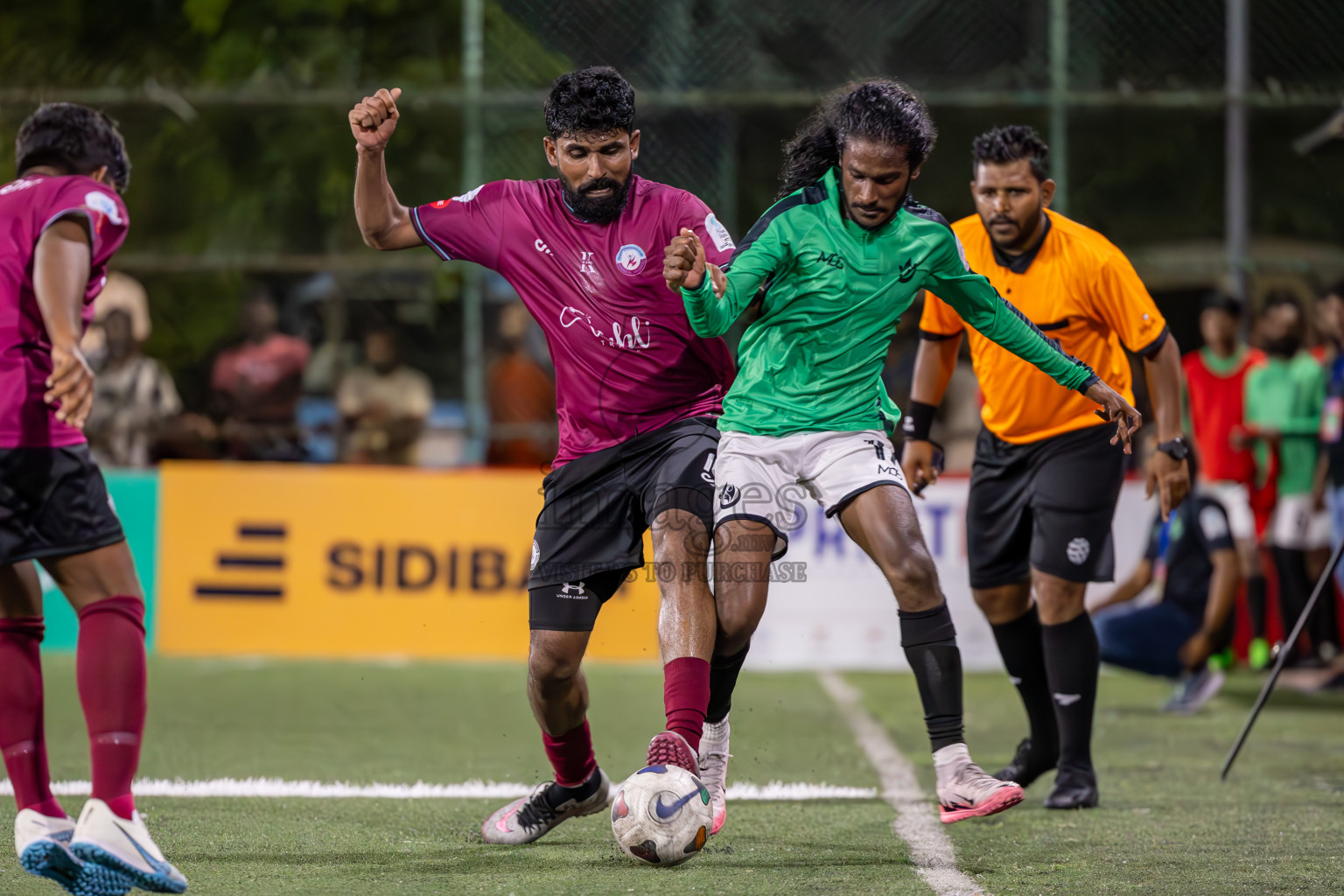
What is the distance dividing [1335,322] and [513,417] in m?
5.32

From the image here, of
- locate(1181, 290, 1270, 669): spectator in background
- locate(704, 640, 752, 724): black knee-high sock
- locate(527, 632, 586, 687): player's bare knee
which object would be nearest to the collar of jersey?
locate(704, 640, 752, 724): black knee-high sock

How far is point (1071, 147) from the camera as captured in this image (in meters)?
11.3

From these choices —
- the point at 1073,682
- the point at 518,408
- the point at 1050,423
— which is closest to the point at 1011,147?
the point at 1050,423

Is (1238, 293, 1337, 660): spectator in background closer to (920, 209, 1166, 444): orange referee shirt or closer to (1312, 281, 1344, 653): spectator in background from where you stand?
(1312, 281, 1344, 653): spectator in background

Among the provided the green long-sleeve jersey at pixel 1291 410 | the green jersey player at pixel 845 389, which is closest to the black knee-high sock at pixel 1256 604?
the green long-sleeve jersey at pixel 1291 410

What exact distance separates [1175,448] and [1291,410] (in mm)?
4984

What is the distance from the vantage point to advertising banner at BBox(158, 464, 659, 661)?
9953 millimetres

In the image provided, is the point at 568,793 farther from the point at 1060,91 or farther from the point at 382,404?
the point at 1060,91

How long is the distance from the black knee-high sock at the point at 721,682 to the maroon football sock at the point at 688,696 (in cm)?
38

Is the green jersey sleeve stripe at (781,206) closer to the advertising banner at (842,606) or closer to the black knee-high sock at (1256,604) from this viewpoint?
the advertising banner at (842,606)

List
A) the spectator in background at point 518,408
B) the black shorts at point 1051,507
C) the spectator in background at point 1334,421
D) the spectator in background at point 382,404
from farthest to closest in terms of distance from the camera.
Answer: the spectator in background at point 518,408
the spectator in background at point 382,404
the spectator in background at point 1334,421
the black shorts at point 1051,507

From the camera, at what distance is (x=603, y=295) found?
4.78 m

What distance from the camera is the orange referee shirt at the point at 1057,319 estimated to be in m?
5.65

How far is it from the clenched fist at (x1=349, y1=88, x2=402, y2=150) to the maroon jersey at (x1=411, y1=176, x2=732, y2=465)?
0.29 metres
